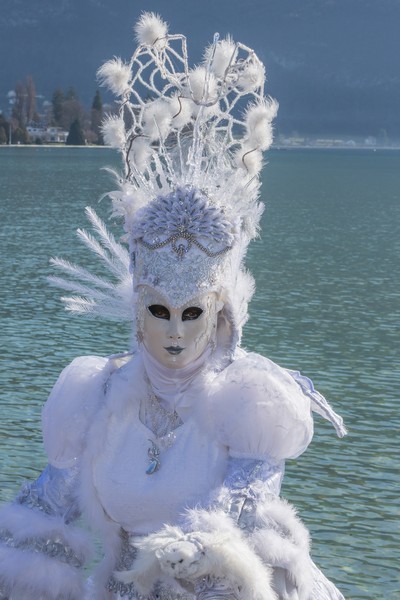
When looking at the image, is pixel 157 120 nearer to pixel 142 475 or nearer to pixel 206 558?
pixel 142 475

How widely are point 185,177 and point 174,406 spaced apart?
0.74m

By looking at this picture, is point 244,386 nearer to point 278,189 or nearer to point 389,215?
point 389,215

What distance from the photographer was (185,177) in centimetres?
421

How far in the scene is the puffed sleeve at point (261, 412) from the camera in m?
3.86

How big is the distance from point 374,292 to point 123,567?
15862 mm

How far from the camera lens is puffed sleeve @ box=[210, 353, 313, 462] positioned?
3859 millimetres

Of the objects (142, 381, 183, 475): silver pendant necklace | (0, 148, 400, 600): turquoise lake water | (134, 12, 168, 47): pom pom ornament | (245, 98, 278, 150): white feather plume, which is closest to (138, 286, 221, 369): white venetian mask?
(142, 381, 183, 475): silver pendant necklace

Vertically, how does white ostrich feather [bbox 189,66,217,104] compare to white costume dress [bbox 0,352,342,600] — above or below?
above

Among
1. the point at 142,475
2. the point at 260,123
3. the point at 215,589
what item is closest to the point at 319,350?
the point at 260,123

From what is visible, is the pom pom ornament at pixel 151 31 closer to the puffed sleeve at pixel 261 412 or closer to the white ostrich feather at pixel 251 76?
the white ostrich feather at pixel 251 76

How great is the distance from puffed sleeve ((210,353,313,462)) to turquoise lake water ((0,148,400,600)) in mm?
3486

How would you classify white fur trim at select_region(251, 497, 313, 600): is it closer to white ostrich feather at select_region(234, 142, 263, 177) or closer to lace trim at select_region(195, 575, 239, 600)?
lace trim at select_region(195, 575, 239, 600)

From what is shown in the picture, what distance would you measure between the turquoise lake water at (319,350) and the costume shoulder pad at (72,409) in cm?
344

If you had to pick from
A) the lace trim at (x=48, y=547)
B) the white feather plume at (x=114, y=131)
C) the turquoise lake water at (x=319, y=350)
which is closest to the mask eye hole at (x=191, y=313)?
the white feather plume at (x=114, y=131)
